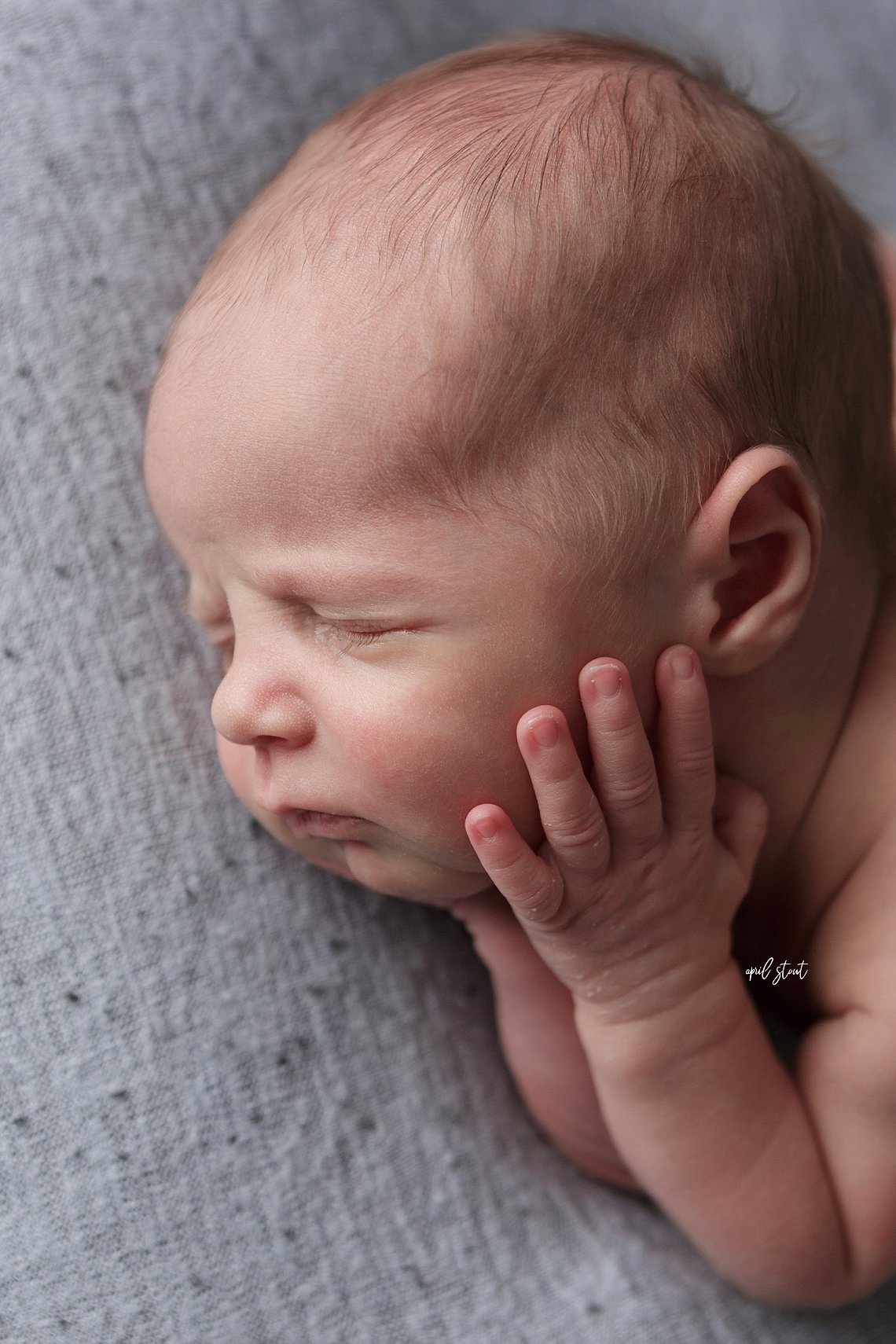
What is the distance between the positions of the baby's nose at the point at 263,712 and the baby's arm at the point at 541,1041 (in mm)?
252

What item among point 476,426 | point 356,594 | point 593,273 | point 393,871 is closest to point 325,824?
point 393,871

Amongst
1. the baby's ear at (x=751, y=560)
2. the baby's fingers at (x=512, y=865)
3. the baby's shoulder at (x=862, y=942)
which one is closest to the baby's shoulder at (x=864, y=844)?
the baby's shoulder at (x=862, y=942)

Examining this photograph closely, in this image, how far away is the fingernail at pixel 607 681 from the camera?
2.41 ft

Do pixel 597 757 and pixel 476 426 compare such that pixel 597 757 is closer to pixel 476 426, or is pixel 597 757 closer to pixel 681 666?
pixel 681 666

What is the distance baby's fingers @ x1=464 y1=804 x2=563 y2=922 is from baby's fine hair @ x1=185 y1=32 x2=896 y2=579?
0.56 ft

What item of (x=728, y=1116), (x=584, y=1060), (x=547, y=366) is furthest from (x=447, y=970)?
(x=547, y=366)

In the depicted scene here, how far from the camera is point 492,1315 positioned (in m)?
0.93

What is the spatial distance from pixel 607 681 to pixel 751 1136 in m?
0.39

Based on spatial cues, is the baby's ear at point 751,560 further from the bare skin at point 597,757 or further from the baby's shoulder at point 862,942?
the baby's shoulder at point 862,942

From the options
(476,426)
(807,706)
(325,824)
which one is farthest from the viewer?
(807,706)

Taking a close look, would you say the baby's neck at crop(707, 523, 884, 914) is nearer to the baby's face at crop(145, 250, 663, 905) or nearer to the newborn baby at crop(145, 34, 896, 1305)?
the newborn baby at crop(145, 34, 896, 1305)

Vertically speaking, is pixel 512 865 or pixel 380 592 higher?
pixel 380 592

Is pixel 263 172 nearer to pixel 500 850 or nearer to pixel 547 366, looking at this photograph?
pixel 547 366

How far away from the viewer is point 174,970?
895mm
